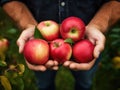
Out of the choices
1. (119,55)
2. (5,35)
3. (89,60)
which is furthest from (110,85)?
(89,60)

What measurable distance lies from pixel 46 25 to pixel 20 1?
421 mm

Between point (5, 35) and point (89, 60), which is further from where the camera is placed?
point (5, 35)

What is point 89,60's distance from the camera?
2311 mm

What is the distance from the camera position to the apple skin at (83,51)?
2.27 meters

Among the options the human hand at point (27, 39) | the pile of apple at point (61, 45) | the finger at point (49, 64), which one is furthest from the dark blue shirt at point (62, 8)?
the finger at point (49, 64)

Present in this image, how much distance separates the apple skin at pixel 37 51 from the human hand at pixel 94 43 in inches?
4.3

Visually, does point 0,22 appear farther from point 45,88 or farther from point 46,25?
point 46,25

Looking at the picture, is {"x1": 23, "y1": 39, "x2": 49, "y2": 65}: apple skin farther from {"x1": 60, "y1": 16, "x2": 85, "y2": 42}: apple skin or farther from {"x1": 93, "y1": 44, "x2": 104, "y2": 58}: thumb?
{"x1": 93, "y1": 44, "x2": 104, "y2": 58}: thumb

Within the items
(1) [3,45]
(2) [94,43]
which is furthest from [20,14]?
(2) [94,43]

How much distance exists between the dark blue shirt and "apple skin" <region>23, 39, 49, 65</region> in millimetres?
388

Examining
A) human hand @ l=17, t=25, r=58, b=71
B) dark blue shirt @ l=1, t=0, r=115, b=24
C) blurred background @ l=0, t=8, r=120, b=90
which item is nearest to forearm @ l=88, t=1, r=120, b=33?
dark blue shirt @ l=1, t=0, r=115, b=24

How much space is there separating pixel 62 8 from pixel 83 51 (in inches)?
15.6

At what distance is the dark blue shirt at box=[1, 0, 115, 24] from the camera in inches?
102

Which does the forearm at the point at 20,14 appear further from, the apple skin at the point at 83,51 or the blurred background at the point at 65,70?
the apple skin at the point at 83,51
